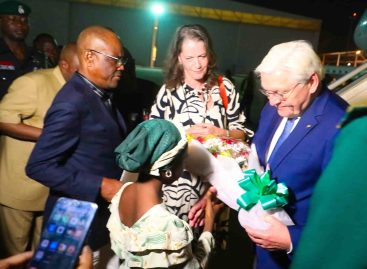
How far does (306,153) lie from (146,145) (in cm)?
89

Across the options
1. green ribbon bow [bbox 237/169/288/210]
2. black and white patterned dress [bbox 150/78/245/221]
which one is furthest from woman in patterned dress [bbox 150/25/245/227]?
green ribbon bow [bbox 237/169/288/210]

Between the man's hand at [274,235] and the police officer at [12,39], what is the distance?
3.45 meters

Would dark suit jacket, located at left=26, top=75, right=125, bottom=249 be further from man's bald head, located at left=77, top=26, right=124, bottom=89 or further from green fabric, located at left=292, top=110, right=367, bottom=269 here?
green fabric, located at left=292, top=110, right=367, bottom=269

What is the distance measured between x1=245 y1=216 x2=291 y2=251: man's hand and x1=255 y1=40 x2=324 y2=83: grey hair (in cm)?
80

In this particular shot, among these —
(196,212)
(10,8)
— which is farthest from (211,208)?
(10,8)

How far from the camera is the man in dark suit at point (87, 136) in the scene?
1.92m

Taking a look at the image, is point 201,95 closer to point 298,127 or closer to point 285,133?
point 285,133

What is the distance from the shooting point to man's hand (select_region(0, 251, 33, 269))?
1.42 m

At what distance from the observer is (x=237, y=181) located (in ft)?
6.86

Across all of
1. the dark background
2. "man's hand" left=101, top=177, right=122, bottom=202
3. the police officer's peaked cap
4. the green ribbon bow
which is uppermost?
the dark background

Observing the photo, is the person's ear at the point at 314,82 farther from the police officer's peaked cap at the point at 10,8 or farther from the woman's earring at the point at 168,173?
the police officer's peaked cap at the point at 10,8

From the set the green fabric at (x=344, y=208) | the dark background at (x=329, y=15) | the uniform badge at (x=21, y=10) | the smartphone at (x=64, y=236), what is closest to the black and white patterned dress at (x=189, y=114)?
the smartphone at (x=64, y=236)

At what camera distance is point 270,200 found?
1.74 meters

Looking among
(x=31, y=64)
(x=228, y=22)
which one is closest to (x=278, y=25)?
(x=228, y=22)
